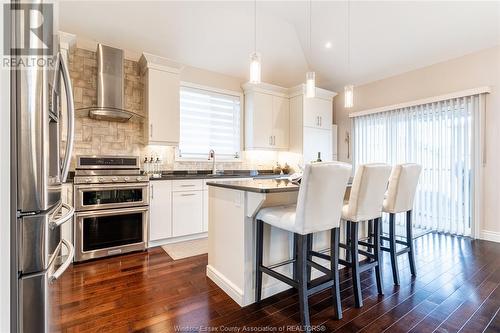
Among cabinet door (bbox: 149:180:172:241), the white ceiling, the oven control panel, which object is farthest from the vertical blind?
the oven control panel

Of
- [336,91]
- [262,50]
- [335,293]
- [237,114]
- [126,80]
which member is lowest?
[335,293]

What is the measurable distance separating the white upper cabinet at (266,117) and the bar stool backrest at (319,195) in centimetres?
315

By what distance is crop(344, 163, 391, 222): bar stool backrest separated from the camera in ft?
6.43

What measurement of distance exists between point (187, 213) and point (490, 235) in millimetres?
4376

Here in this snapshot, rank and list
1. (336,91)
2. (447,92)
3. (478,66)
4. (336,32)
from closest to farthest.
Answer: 1. (478,66)
2. (447,92)
3. (336,32)
4. (336,91)

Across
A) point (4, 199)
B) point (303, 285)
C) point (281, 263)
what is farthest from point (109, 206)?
point (303, 285)

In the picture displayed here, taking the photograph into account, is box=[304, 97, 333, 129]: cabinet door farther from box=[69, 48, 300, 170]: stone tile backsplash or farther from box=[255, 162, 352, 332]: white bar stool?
box=[255, 162, 352, 332]: white bar stool

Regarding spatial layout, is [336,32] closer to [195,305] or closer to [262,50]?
[262,50]

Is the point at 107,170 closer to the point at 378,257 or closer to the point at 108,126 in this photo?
the point at 108,126

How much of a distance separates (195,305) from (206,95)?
3.60m

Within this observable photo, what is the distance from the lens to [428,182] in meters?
4.16

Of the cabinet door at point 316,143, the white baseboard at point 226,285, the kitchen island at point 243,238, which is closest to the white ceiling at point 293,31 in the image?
the cabinet door at point 316,143

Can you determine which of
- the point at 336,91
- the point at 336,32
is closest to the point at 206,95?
the point at 336,32

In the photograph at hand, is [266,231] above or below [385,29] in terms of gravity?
below
